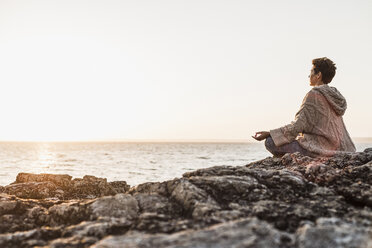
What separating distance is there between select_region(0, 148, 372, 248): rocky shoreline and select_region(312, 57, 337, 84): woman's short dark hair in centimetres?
286

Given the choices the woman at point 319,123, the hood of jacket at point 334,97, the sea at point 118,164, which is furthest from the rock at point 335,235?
the sea at point 118,164

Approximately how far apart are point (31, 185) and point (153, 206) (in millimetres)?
3382

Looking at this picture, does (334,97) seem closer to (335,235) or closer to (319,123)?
(319,123)

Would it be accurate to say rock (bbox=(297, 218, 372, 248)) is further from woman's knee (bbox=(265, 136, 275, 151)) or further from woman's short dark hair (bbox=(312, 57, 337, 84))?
woman's short dark hair (bbox=(312, 57, 337, 84))

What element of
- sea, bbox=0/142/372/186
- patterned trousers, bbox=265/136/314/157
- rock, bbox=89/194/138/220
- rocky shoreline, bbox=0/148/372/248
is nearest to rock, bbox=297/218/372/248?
rocky shoreline, bbox=0/148/372/248

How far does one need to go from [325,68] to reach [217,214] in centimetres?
487

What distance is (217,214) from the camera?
3.26 metres

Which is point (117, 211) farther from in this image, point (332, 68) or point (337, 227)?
point (332, 68)

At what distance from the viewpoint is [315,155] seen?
21.7ft

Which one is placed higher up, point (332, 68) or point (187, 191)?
point (332, 68)

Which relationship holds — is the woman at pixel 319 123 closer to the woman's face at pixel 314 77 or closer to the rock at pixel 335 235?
the woman's face at pixel 314 77

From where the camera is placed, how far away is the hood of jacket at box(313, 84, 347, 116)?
6762 mm

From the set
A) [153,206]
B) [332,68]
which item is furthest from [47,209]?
[332,68]

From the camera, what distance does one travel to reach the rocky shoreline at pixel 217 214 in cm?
276
